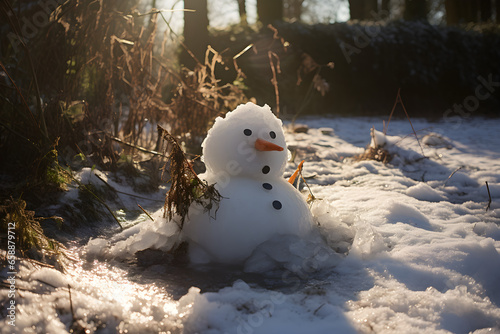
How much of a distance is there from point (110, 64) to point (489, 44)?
1030 centimetres

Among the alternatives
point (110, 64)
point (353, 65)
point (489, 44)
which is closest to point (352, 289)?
point (110, 64)

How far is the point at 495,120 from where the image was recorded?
9.23m

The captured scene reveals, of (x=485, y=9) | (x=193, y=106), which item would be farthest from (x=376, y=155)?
(x=485, y=9)

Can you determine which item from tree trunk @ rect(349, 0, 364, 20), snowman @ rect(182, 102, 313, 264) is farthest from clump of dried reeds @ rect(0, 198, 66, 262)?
tree trunk @ rect(349, 0, 364, 20)

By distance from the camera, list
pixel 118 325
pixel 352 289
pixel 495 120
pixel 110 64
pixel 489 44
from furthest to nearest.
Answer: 1. pixel 489 44
2. pixel 495 120
3. pixel 110 64
4. pixel 352 289
5. pixel 118 325

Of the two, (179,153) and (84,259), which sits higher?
(179,153)

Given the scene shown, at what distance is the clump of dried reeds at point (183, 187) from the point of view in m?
2.46

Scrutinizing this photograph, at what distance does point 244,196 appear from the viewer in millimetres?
2561

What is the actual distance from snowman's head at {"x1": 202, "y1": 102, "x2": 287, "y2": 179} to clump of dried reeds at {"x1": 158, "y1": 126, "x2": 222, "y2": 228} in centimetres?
24

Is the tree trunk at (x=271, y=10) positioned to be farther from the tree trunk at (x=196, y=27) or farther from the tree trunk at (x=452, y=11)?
the tree trunk at (x=452, y=11)

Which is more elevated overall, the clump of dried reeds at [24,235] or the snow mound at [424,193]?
the clump of dried reeds at [24,235]

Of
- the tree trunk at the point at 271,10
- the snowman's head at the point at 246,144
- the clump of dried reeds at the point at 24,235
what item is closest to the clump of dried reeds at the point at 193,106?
the snowman's head at the point at 246,144

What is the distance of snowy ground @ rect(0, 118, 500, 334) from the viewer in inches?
72.5

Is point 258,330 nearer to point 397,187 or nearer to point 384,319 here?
point 384,319
